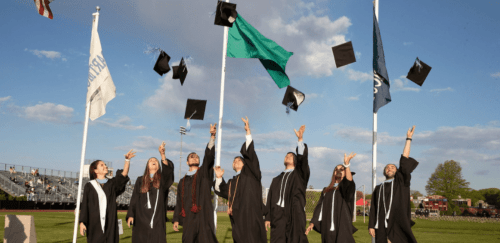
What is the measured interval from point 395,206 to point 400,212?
0.40ft

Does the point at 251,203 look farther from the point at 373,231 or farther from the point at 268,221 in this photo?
the point at 373,231

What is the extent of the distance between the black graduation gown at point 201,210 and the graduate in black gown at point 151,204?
12.9 inches

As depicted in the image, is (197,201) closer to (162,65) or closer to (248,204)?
(248,204)

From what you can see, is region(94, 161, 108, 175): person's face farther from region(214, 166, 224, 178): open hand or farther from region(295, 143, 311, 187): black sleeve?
region(295, 143, 311, 187): black sleeve

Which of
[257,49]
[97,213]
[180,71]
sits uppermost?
[257,49]

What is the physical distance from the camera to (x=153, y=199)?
674 centimetres

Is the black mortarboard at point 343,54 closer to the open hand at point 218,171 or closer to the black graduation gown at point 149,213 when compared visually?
the open hand at point 218,171

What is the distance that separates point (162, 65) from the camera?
31.3 ft

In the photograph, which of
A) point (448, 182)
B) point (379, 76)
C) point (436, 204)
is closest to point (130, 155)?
point (379, 76)

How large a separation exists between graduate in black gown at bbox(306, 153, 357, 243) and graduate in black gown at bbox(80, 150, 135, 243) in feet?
10.8

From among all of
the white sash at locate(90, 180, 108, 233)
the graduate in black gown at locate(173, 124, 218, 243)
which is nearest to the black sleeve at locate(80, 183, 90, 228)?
the white sash at locate(90, 180, 108, 233)

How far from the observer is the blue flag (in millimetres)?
7980

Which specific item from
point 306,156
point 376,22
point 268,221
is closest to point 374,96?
point 376,22

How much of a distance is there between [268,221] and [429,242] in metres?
8.31
